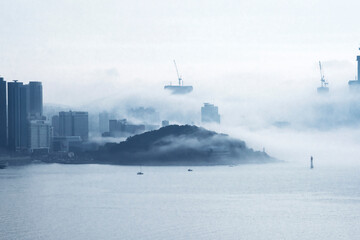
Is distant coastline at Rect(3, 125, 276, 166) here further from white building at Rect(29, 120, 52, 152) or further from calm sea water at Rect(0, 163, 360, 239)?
calm sea water at Rect(0, 163, 360, 239)

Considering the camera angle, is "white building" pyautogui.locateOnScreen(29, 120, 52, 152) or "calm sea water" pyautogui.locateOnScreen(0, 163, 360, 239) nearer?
"calm sea water" pyautogui.locateOnScreen(0, 163, 360, 239)

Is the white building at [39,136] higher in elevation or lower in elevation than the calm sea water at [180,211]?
higher

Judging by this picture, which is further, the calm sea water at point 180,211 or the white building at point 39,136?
the white building at point 39,136

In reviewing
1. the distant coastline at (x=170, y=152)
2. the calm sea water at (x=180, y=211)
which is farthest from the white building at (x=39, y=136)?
the calm sea water at (x=180, y=211)

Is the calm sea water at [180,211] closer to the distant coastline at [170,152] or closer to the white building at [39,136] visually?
the distant coastline at [170,152]

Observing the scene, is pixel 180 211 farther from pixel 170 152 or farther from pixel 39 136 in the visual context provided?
pixel 39 136

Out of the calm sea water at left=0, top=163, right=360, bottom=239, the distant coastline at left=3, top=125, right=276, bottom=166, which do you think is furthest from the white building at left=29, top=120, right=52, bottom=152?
the calm sea water at left=0, top=163, right=360, bottom=239

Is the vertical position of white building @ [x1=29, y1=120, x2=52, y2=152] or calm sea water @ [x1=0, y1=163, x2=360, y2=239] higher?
white building @ [x1=29, y1=120, x2=52, y2=152]

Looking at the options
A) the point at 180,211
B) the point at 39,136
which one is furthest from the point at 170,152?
the point at 180,211

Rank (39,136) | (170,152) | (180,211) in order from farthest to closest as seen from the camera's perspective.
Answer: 1. (39,136)
2. (170,152)
3. (180,211)
